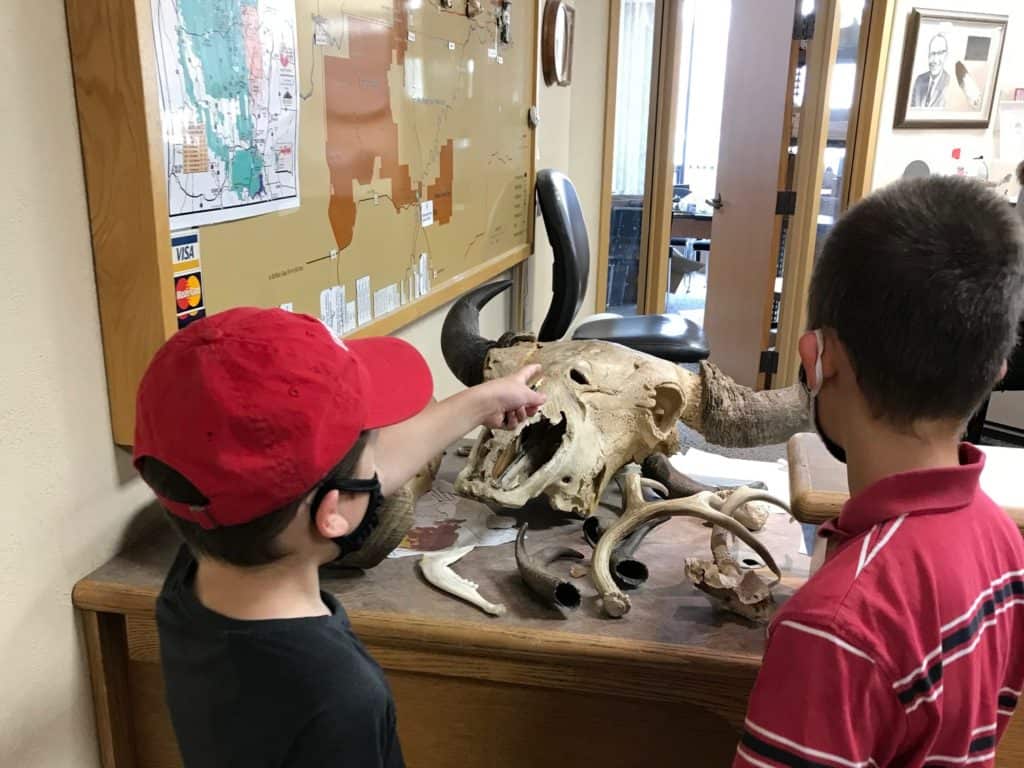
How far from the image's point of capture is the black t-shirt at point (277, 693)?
2.99 ft

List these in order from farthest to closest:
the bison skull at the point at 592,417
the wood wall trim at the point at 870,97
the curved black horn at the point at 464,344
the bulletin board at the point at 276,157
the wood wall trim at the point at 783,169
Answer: the wood wall trim at the point at 783,169
the wood wall trim at the point at 870,97
the curved black horn at the point at 464,344
the bison skull at the point at 592,417
the bulletin board at the point at 276,157

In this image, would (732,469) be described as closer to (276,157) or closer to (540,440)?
(540,440)

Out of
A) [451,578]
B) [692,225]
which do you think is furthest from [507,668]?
[692,225]

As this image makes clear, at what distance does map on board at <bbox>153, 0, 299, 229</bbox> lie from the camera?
1.39 m

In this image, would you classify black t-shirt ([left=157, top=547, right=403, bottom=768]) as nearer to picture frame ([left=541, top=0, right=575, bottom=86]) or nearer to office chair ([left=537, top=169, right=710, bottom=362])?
office chair ([left=537, top=169, right=710, bottom=362])

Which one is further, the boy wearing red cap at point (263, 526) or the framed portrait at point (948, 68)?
the framed portrait at point (948, 68)

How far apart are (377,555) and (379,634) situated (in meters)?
0.15

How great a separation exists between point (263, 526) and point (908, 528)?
2.26 feet

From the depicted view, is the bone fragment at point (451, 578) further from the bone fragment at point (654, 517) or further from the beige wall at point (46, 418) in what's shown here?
the beige wall at point (46, 418)

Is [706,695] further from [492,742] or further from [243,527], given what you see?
[243,527]

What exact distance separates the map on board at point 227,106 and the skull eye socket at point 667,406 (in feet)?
2.79

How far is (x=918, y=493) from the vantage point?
0.94 meters

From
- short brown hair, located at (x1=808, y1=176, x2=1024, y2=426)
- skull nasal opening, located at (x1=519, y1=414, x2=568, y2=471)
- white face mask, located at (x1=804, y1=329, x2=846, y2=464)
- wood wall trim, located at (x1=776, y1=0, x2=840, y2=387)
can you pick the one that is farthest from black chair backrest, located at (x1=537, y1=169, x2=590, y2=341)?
short brown hair, located at (x1=808, y1=176, x2=1024, y2=426)

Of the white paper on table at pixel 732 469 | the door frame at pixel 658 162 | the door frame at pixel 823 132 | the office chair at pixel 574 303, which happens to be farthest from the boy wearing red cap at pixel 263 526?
the door frame at pixel 658 162
